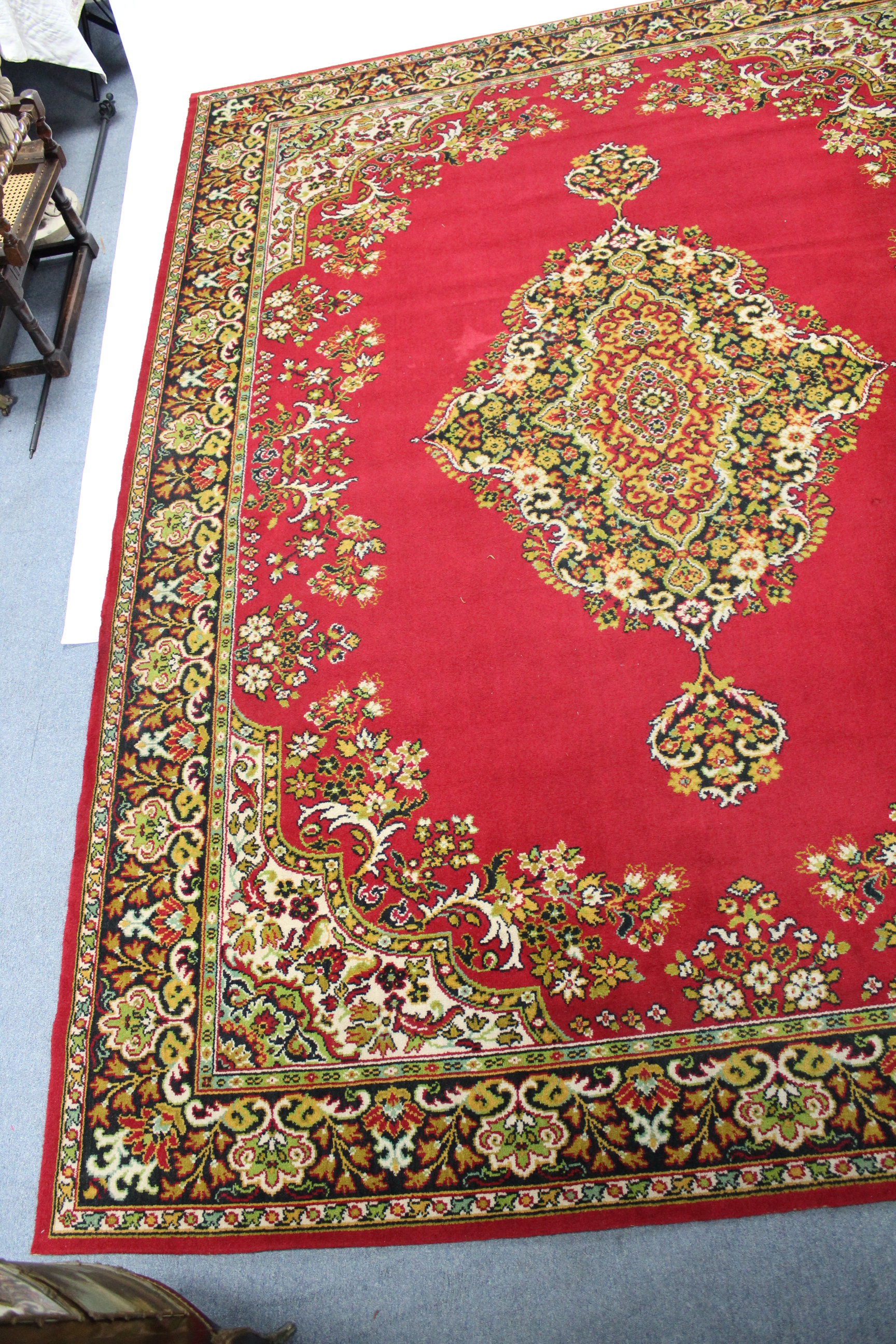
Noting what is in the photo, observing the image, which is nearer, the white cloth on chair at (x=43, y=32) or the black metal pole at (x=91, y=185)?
the black metal pole at (x=91, y=185)

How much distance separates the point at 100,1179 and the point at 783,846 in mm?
1344

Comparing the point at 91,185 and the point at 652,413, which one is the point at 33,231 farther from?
the point at 652,413

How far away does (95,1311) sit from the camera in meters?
1.11

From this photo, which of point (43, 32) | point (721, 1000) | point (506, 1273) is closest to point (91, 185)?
point (43, 32)

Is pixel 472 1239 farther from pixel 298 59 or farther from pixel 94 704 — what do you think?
pixel 298 59

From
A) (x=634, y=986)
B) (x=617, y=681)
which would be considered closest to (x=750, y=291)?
(x=617, y=681)

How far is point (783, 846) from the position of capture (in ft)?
5.62

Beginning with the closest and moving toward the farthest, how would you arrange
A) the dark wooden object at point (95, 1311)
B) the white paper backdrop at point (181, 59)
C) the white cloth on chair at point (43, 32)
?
the dark wooden object at point (95, 1311) < the white paper backdrop at point (181, 59) < the white cloth on chair at point (43, 32)

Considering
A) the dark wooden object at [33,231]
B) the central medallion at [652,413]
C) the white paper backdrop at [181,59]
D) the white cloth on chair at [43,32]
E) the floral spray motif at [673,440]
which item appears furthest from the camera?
the white cloth on chair at [43,32]

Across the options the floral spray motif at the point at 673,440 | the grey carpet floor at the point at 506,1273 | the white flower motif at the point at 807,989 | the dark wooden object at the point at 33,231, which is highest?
the dark wooden object at the point at 33,231

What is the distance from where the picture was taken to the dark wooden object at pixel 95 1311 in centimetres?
98

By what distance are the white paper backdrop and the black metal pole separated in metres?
0.10

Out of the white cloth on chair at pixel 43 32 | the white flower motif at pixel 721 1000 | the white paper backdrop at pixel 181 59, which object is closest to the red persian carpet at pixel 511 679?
the white flower motif at pixel 721 1000

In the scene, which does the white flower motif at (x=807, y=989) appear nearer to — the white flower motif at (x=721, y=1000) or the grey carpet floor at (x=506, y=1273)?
the white flower motif at (x=721, y=1000)
